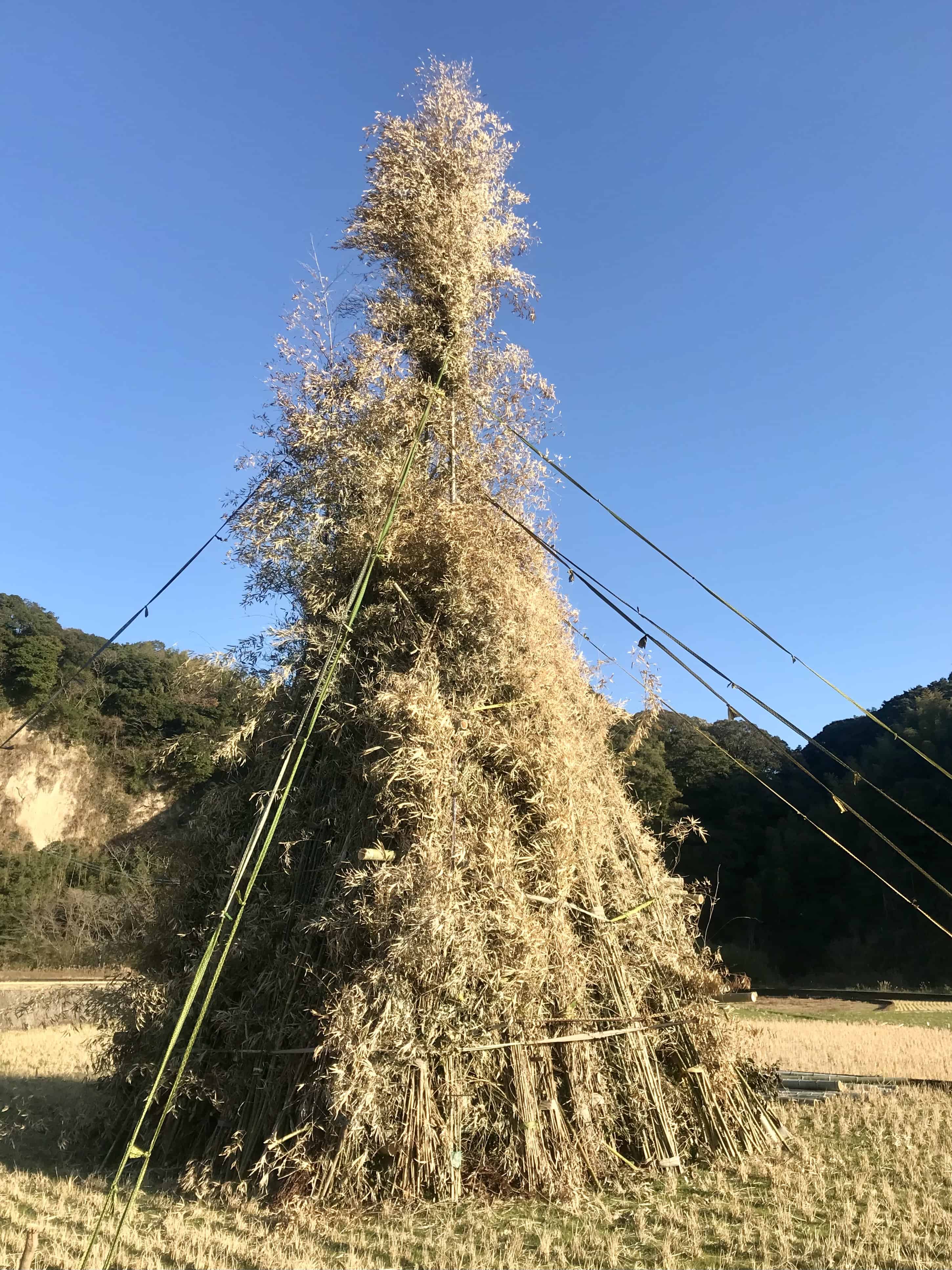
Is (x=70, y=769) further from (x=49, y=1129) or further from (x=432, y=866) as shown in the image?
(x=432, y=866)

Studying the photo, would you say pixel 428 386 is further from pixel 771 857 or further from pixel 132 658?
pixel 132 658

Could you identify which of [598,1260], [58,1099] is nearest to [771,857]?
[58,1099]

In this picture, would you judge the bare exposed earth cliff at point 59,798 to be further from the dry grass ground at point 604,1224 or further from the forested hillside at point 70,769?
the dry grass ground at point 604,1224

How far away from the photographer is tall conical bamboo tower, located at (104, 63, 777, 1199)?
16.6 ft

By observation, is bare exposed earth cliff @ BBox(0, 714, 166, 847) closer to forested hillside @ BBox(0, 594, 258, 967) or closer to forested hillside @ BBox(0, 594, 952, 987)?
forested hillside @ BBox(0, 594, 258, 967)

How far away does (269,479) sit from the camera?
25.1 ft

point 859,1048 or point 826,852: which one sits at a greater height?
point 826,852

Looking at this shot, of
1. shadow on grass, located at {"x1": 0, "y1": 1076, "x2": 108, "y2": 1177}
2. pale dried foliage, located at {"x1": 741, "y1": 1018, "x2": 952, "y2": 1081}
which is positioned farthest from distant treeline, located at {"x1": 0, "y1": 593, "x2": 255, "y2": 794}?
shadow on grass, located at {"x1": 0, "y1": 1076, "x2": 108, "y2": 1177}

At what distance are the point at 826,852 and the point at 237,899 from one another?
3204 cm

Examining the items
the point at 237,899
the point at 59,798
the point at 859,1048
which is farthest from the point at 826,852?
the point at 59,798

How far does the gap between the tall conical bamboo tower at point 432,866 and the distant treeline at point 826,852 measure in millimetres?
20273

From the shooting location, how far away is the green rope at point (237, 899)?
3934mm

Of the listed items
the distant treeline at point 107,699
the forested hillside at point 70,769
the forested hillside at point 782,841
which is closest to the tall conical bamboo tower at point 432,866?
the forested hillside at point 782,841

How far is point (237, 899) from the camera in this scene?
20.6 feet
